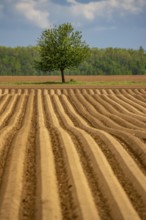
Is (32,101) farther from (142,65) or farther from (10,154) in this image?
(142,65)

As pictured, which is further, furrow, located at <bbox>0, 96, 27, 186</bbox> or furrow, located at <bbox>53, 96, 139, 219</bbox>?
furrow, located at <bbox>0, 96, 27, 186</bbox>

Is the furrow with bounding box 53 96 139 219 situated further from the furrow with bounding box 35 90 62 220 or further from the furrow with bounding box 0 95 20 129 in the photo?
the furrow with bounding box 0 95 20 129

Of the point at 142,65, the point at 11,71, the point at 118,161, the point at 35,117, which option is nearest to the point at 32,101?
the point at 35,117

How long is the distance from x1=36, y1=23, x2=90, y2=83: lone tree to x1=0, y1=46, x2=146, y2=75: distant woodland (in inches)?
2609

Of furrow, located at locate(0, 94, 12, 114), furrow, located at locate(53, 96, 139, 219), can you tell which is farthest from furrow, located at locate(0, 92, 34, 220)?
furrow, located at locate(0, 94, 12, 114)

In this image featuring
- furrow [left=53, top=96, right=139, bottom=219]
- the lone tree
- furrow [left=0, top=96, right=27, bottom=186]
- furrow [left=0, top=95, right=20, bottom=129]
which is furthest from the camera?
the lone tree

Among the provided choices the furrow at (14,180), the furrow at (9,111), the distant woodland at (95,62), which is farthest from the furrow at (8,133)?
the distant woodland at (95,62)

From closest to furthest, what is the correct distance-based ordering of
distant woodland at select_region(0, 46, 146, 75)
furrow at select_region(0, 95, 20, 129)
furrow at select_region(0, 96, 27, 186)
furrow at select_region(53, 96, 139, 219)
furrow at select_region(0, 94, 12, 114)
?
furrow at select_region(53, 96, 139, 219)
furrow at select_region(0, 96, 27, 186)
furrow at select_region(0, 95, 20, 129)
furrow at select_region(0, 94, 12, 114)
distant woodland at select_region(0, 46, 146, 75)

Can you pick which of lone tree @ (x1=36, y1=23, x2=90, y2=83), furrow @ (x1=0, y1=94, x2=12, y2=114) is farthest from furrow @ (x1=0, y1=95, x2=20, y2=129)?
lone tree @ (x1=36, y1=23, x2=90, y2=83)

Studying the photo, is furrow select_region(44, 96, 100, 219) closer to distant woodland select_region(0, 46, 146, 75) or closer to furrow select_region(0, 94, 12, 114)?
furrow select_region(0, 94, 12, 114)

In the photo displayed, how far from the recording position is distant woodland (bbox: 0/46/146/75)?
12131 cm

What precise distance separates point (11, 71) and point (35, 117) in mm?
103190

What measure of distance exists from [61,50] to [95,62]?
84569 millimetres

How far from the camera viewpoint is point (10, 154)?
10664mm
